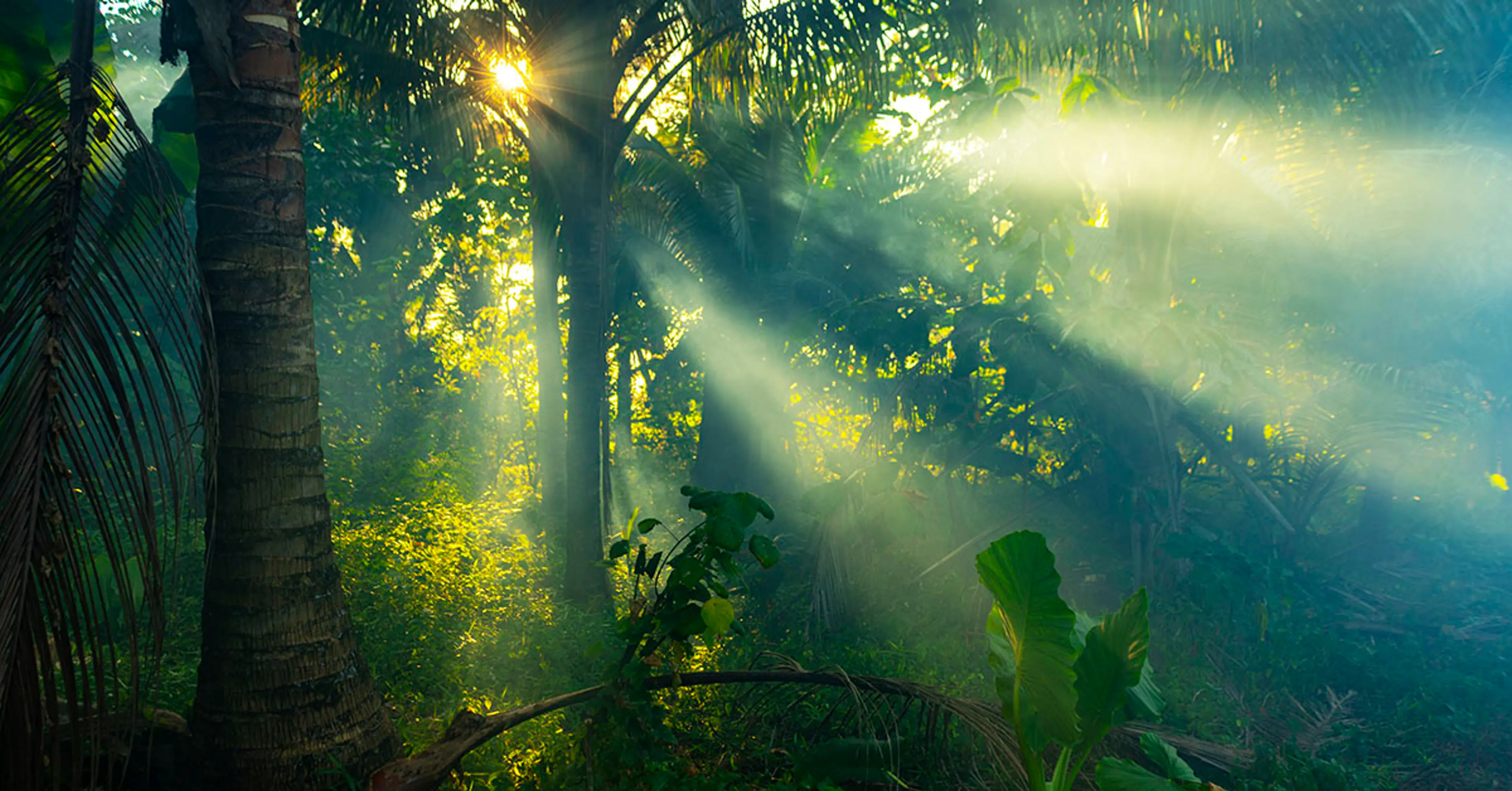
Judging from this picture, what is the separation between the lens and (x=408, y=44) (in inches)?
253

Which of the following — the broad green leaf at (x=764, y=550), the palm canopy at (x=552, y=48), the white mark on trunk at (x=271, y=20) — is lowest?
the broad green leaf at (x=764, y=550)

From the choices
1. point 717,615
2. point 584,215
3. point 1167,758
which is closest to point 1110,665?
point 1167,758

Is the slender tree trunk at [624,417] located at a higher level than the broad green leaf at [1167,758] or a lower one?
higher

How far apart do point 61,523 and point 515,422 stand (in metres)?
19.1

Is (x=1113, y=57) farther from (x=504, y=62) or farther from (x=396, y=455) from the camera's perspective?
(x=396, y=455)

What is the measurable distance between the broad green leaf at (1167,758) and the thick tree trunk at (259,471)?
9.53 ft

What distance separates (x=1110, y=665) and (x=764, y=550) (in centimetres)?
127

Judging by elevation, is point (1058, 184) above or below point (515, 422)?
above

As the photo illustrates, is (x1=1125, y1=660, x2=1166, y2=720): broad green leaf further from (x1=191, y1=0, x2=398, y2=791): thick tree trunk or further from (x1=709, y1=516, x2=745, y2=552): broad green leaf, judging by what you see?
(x1=191, y1=0, x2=398, y2=791): thick tree trunk

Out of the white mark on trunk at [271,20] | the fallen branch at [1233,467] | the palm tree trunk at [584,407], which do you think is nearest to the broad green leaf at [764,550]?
the white mark on trunk at [271,20]

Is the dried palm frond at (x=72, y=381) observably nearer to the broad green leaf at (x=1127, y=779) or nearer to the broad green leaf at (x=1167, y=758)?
the broad green leaf at (x=1127, y=779)

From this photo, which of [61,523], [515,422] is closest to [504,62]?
[61,523]

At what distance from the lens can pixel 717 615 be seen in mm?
2891

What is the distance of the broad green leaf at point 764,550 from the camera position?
296cm
